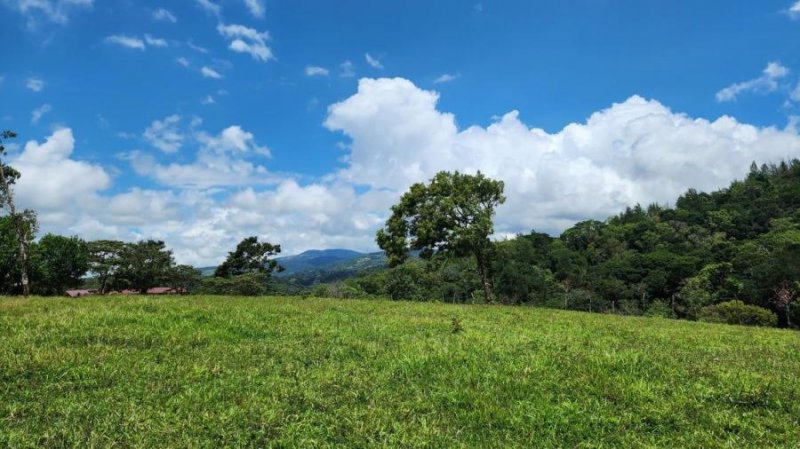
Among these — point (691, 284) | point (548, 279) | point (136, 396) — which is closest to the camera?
point (136, 396)

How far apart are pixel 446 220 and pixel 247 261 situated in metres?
51.6

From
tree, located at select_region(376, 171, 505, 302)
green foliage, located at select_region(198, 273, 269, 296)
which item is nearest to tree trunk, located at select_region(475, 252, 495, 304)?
tree, located at select_region(376, 171, 505, 302)

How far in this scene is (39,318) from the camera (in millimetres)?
13562

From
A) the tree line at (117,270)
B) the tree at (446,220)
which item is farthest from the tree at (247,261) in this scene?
the tree at (446,220)

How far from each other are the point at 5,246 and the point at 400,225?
167ft

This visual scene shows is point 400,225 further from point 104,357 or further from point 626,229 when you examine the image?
point 626,229

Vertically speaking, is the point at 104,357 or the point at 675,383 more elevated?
the point at 104,357

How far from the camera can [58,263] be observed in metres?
70.5

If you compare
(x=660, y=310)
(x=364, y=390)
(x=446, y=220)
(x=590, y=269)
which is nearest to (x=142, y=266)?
(x=446, y=220)

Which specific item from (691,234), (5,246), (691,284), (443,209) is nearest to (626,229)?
(691,234)

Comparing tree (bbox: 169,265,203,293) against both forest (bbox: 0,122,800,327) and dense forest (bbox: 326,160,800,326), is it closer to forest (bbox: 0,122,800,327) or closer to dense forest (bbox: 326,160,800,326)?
forest (bbox: 0,122,800,327)

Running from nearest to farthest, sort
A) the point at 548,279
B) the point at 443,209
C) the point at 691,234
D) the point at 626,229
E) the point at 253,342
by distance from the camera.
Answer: the point at 253,342, the point at 443,209, the point at 548,279, the point at 691,234, the point at 626,229

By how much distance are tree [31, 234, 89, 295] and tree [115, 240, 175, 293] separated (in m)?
6.14

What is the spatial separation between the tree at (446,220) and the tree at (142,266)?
47420mm
